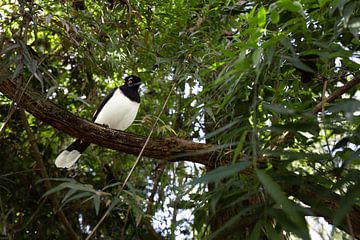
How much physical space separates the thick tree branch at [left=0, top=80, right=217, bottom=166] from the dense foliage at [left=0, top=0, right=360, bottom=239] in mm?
70

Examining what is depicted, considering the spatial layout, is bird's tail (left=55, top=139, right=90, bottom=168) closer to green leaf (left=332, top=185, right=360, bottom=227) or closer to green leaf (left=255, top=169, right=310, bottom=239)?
green leaf (left=332, top=185, right=360, bottom=227)

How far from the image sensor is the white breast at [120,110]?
3.40 m

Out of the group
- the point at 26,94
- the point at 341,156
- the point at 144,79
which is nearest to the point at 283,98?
the point at 341,156

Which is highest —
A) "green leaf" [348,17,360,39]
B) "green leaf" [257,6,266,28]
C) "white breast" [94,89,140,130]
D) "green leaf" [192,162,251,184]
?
"white breast" [94,89,140,130]

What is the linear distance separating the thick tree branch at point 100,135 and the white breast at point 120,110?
1.00m

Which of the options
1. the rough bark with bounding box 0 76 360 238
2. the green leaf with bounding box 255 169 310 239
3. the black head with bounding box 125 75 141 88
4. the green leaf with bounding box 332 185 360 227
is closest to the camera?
the green leaf with bounding box 255 169 310 239

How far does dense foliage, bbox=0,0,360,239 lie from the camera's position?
52.9 inches

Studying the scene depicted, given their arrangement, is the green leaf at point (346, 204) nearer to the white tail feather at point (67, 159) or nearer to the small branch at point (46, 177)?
the small branch at point (46, 177)

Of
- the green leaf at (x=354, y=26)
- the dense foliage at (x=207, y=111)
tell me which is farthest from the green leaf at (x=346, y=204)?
the green leaf at (x=354, y=26)

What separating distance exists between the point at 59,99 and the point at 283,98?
6.20 ft

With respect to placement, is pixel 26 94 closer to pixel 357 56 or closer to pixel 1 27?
pixel 1 27

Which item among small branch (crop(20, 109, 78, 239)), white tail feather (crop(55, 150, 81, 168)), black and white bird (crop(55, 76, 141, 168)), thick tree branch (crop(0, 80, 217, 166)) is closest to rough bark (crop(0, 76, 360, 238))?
thick tree branch (crop(0, 80, 217, 166))

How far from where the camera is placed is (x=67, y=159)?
3152 millimetres

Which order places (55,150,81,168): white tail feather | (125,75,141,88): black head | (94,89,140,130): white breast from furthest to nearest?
(94,89,140,130): white breast
(125,75,141,88): black head
(55,150,81,168): white tail feather
